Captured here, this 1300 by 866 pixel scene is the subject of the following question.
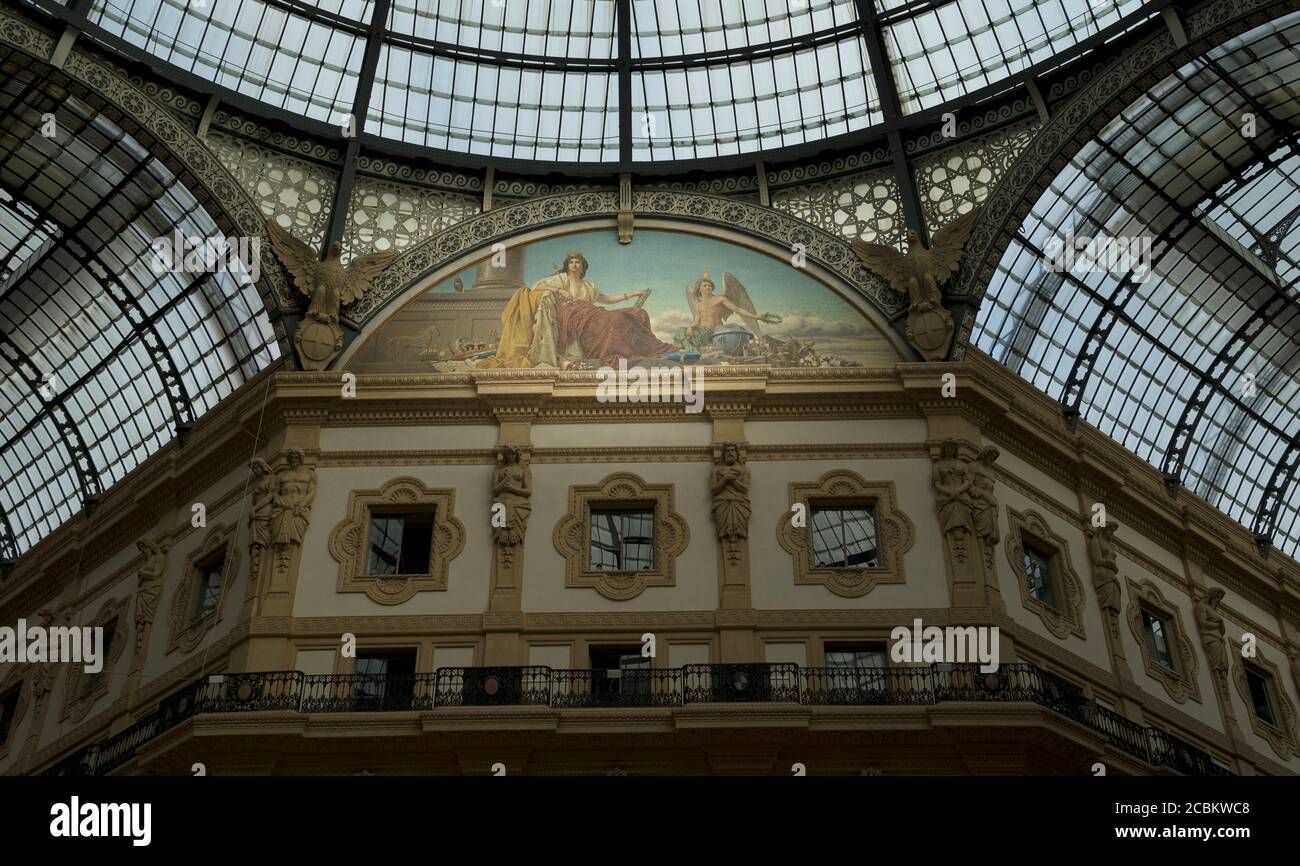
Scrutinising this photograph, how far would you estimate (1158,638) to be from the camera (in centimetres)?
3253

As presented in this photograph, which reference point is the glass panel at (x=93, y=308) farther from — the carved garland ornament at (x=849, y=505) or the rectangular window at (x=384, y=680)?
the carved garland ornament at (x=849, y=505)

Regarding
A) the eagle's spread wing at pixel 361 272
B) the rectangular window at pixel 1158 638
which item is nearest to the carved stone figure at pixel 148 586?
the eagle's spread wing at pixel 361 272

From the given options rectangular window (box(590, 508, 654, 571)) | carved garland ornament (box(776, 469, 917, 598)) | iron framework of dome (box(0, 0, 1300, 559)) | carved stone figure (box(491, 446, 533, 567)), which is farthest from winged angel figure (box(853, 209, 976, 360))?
carved stone figure (box(491, 446, 533, 567))

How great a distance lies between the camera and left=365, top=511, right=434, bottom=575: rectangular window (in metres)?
29.7

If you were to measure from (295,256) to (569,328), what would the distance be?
6.84m

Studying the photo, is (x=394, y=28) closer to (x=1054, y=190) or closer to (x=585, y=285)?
(x=585, y=285)

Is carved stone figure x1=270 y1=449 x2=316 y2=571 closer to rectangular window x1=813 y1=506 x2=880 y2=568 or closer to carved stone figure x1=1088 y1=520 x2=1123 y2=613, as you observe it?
rectangular window x1=813 y1=506 x2=880 y2=568

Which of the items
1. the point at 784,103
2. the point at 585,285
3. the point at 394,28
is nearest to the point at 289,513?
the point at 585,285

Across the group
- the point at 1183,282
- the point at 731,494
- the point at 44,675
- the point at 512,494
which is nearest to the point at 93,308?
the point at 44,675

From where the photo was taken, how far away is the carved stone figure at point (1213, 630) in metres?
33.1

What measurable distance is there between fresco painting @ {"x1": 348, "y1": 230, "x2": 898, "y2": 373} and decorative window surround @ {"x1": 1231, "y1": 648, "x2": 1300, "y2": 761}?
11624 mm

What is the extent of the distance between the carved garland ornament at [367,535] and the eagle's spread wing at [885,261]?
11276mm

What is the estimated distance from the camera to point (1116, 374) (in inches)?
1465

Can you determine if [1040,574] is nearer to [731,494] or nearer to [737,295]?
[731,494]
